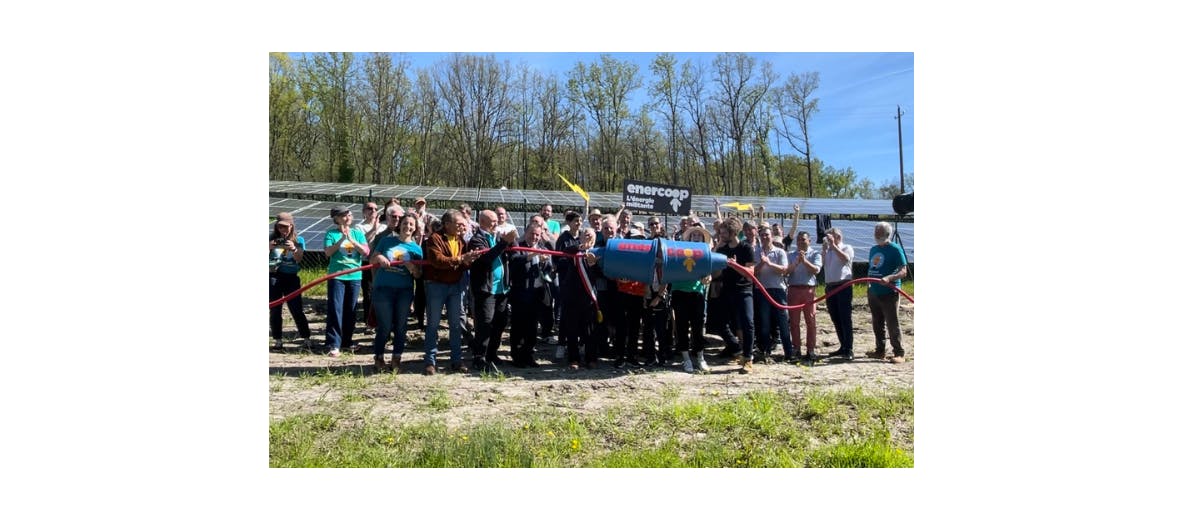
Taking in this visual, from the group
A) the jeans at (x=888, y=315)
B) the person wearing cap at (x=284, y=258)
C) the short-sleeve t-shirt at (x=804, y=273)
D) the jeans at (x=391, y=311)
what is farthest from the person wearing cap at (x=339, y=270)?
the jeans at (x=888, y=315)

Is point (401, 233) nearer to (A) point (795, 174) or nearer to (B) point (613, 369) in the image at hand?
(B) point (613, 369)

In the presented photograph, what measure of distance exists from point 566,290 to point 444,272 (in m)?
1.30

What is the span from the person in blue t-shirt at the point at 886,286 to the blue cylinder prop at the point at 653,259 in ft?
9.86

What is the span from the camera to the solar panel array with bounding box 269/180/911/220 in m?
15.1

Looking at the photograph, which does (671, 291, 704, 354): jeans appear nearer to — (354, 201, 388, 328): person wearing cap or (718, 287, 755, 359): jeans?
(718, 287, 755, 359): jeans

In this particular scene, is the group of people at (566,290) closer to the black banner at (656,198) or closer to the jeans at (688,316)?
the jeans at (688,316)

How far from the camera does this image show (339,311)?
662 cm

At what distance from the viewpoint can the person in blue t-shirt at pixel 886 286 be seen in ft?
22.0

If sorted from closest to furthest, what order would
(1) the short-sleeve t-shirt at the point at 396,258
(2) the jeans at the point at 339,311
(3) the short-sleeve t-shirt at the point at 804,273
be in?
1. (1) the short-sleeve t-shirt at the point at 396,258
2. (2) the jeans at the point at 339,311
3. (3) the short-sleeve t-shirt at the point at 804,273

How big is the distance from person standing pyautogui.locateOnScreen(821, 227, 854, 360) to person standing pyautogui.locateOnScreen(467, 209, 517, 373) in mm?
3528

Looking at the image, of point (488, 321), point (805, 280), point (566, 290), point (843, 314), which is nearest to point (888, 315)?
point (843, 314)

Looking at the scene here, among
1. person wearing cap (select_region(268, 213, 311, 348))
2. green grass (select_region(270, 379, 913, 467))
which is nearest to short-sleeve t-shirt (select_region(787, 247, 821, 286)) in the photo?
green grass (select_region(270, 379, 913, 467))

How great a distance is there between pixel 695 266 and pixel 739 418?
121cm

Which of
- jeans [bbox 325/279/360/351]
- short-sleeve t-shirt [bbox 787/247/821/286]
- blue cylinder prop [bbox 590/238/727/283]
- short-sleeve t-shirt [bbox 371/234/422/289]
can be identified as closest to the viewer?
blue cylinder prop [bbox 590/238/727/283]
